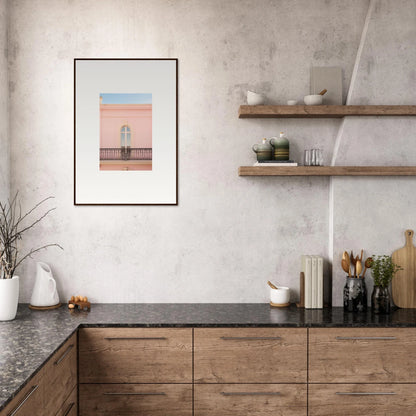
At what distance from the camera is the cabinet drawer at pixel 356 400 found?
7.73ft

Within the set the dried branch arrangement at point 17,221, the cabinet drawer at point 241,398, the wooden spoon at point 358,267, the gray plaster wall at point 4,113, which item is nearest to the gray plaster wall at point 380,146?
the wooden spoon at point 358,267

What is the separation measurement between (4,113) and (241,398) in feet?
7.15

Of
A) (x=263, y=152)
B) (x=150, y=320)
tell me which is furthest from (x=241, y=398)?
(x=263, y=152)

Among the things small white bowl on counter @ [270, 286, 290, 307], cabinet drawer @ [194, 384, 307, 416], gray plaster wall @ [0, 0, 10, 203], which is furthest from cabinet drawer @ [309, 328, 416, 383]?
gray plaster wall @ [0, 0, 10, 203]

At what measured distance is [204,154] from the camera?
9.37 feet

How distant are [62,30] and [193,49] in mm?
831

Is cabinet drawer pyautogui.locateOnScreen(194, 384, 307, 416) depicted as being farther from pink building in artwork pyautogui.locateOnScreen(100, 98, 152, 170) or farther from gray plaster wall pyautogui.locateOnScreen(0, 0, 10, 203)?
gray plaster wall pyautogui.locateOnScreen(0, 0, 10, 203)

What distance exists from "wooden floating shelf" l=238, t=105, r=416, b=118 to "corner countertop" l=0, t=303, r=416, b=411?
1.17 metres

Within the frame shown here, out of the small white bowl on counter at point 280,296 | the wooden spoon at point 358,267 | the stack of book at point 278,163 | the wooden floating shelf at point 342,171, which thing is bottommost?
the small white bowl on counter at point 280,296

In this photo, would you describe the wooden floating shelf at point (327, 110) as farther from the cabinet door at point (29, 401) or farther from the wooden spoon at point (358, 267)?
the cabinet door at point (29, 401)

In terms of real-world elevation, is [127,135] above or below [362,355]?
above

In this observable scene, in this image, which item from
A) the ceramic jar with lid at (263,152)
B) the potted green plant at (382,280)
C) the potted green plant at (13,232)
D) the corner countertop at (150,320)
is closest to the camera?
the corner countertop at (150,320)

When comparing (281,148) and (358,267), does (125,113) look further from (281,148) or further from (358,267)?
(358,267)

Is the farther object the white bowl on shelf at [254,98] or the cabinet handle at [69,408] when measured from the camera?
the white bowl on shelf at [254,98]
